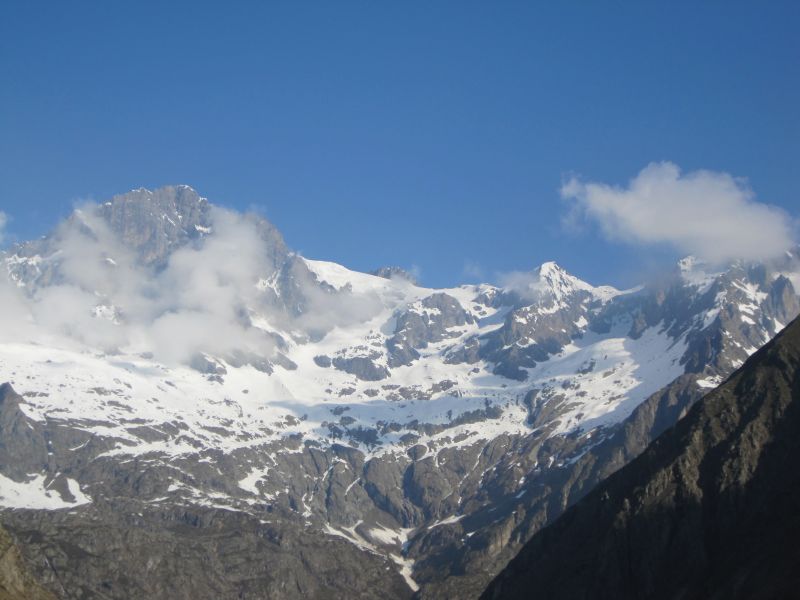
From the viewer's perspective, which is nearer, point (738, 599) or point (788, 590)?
point (788, 590)

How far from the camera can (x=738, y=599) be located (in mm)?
198500

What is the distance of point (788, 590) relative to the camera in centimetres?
17838

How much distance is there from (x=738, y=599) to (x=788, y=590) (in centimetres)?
2174
